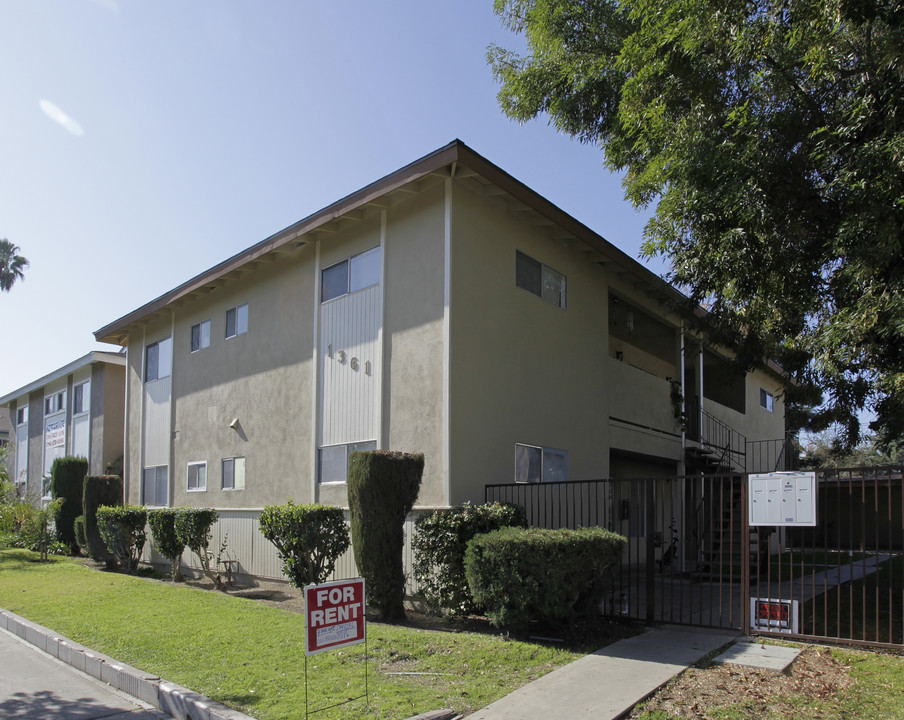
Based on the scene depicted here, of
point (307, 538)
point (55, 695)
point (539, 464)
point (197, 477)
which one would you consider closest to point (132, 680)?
point (55, 695)

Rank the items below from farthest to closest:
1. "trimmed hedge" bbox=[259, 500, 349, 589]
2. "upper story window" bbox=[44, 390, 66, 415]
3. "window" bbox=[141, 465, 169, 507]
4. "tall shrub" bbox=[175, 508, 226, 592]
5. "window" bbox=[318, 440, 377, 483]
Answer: "upper story window" bbox=[44, 390, 66, 415]
"window" bbox=[141, 465, 169, 507]
"tall shrub" bbox=[175, 508, 226, 592]
"window" bbox=[318, 440, 377, 483]
"trimmed hedge" bbox=[259, 500, 349, 589]

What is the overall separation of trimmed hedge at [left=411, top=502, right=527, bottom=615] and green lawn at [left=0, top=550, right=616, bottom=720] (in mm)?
666

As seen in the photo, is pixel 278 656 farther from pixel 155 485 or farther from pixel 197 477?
pixel 155 485

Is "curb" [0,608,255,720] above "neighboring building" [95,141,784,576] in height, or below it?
below

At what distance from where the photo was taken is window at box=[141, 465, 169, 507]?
18.5m

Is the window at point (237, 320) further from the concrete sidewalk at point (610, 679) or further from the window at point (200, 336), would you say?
the concrete sidewalk at point (610, 679)

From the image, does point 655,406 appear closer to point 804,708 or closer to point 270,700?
point 804,708

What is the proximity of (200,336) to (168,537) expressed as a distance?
5.19 m

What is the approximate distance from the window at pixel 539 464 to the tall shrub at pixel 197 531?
637cm

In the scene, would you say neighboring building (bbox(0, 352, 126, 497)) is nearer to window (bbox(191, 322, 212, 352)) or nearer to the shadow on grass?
window (bbox(191, 322, 212, 352))

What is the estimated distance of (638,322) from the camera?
61.6 ft

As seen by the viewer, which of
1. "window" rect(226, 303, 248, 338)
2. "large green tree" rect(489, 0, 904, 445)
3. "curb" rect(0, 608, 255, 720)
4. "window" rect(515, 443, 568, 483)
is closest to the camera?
"curb" rect(0, 608, 255, 720)

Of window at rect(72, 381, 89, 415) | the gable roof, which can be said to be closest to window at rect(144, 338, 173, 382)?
the gable roof

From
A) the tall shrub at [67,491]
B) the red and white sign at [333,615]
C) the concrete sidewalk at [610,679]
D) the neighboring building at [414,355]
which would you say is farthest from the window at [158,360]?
the concrete sidewalk at [610,679]
